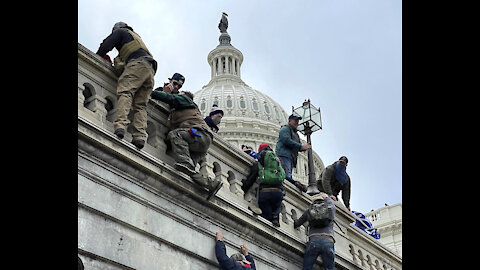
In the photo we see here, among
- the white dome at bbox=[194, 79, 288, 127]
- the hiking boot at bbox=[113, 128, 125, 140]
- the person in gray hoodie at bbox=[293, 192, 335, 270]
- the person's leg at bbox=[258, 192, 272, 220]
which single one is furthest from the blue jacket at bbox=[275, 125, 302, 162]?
the white dome at bbox=[194, 79, 288, 127]

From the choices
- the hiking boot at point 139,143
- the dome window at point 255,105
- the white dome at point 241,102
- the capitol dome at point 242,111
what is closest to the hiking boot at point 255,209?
the hiking boot at point 139,143

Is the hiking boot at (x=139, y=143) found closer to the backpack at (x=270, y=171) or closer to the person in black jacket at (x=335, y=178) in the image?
the backpack at (x=270, y=171)

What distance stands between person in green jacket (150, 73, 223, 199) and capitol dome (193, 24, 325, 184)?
255 ft

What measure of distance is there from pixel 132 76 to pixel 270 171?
3.33 m

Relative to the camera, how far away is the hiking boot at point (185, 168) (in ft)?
37.9

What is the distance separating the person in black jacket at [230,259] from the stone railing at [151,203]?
0.41 feet

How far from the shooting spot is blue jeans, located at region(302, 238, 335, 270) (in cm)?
1380

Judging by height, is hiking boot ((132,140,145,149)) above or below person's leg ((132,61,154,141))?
below

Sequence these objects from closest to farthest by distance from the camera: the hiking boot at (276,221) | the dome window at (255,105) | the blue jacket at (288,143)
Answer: the hiking boot at (276,221) < the blue jacket at (288,143) < the dome window at (255,105)

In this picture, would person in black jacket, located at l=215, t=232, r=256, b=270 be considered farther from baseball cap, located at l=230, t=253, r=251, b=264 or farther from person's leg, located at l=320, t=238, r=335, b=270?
person's leg, located at l=320, t=238, r=335, b=270
